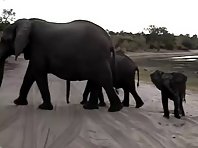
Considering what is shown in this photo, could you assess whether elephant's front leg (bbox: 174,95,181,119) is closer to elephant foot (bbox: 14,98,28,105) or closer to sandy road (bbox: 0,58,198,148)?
sandy road (bbox: 0,58,198,148)

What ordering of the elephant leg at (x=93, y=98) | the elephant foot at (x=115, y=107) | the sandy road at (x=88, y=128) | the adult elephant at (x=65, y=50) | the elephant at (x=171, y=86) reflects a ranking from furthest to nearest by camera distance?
the elephant leg at (x=93, y=98)
the elephant foot at (x=115, y=107)
the elephant at (x=171, y=86)
the adult elephant at (x=65, y=50)
the sandy road at (x=88, y=128)

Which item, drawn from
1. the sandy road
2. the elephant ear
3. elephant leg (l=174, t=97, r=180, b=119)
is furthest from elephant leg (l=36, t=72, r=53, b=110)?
elephant leg (l=174, t=97, r=180, b=119)

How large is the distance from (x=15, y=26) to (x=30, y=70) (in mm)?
1003

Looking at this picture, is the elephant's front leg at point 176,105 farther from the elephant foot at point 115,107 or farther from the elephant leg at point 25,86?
the elephant leg at point 25,86

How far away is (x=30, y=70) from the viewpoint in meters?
9.07

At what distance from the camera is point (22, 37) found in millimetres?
8789

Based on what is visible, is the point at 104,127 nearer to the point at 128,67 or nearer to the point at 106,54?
the point at 106,54

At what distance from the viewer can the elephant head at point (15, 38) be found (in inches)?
345

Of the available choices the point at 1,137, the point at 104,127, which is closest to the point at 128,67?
the point at 104,127

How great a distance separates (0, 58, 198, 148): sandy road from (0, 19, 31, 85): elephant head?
3.90ft

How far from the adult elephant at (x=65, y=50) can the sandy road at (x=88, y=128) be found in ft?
1.81

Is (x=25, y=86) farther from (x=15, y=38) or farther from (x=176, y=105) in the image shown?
(x=176, y=105)

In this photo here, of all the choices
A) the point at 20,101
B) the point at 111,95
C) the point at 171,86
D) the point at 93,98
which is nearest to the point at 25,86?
the point at 20,101

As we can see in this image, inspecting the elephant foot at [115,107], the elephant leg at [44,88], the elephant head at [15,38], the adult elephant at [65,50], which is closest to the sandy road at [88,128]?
the elephant foot at [115,107]
